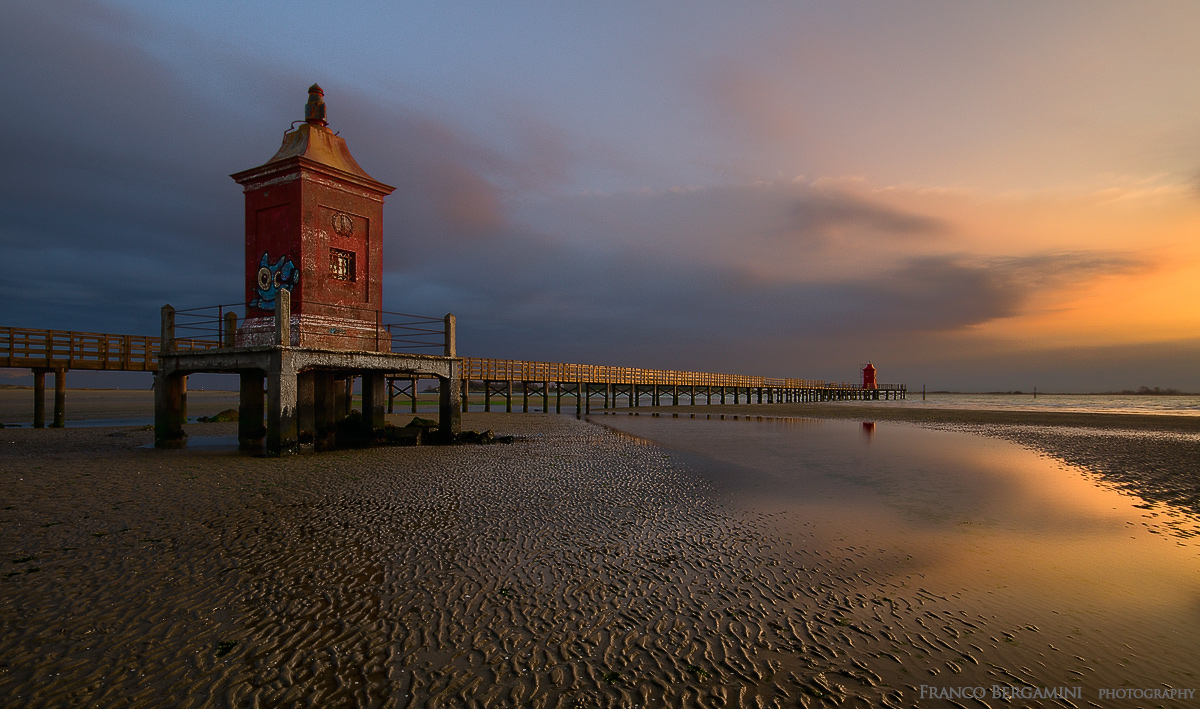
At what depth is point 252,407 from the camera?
625 inches

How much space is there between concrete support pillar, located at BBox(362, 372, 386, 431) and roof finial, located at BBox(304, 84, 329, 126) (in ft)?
25.9

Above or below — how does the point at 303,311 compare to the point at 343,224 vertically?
below

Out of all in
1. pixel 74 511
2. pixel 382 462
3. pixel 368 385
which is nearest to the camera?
pixel 74 511

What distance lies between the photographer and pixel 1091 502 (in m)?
10.1

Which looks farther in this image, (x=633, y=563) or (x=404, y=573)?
(x=633, y=563)

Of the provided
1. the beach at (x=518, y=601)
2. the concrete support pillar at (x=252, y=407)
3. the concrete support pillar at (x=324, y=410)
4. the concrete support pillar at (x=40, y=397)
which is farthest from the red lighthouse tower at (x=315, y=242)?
the concrete support pillar at (x=40, y=397)

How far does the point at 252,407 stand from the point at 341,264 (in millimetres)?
4985

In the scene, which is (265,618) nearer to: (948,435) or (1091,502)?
(1091,502)

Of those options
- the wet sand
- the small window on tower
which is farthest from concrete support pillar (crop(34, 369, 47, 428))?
the wet sand

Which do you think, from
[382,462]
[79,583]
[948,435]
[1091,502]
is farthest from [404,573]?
[948,435]

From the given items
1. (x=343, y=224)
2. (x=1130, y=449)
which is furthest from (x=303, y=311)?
(x=1130, y=449)

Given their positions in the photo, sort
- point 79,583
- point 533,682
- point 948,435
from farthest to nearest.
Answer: point 948,435, point 79,583, point 533,682

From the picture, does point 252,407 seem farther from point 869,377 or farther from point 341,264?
point 869,377

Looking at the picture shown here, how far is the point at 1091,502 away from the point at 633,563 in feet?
31.5
